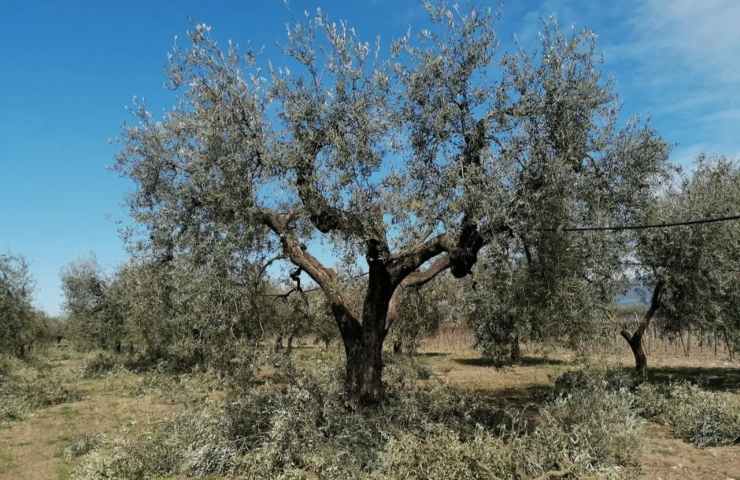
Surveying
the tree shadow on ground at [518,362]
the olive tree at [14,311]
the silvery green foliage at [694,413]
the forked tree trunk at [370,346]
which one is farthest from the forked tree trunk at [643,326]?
the olive tree at [14,311]

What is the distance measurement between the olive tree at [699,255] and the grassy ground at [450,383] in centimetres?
257

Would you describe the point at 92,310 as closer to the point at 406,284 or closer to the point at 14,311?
the point at 14,311

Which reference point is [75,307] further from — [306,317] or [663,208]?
[663,208]

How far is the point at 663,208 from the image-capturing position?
1816 centimetres

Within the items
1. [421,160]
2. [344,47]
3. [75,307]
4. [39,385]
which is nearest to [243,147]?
[344,47]

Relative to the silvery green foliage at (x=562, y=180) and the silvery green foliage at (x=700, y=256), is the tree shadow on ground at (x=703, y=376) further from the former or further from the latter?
the silvery green foliage at (x=562, y=180)

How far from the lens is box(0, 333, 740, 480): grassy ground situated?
1109 cm

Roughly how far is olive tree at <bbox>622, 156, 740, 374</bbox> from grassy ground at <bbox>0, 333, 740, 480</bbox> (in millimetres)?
2565

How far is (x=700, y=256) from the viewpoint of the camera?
1702 cm

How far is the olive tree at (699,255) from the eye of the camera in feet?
55.6

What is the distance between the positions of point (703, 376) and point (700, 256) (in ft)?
24.7

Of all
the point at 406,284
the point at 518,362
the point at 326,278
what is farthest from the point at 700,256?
the point at 518,362

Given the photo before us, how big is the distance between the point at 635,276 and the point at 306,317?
450 inches

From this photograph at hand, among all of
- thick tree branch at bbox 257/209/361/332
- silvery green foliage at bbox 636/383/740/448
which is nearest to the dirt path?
silvery green foliage at bbox 636/383/740/448
